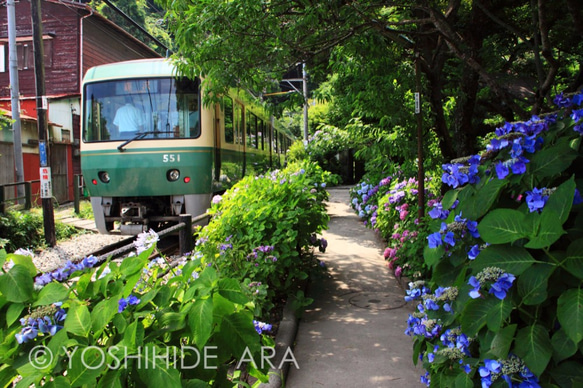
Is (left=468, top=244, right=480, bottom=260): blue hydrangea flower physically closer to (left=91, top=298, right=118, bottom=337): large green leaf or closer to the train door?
(left=91, top=298, right=118, bottom=337): large green leaf

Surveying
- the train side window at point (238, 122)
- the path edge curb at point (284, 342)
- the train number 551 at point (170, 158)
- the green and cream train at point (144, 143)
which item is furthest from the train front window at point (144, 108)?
the path edge curb at point (284, 342)

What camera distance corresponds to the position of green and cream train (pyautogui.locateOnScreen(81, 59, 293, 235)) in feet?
27.5

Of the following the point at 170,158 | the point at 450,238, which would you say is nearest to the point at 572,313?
the point at 450,238

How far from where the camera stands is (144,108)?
27.7ft

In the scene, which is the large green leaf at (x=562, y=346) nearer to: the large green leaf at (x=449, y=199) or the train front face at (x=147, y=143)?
the large green leaf at (x=449, y=199)

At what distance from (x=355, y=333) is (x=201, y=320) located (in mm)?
3160

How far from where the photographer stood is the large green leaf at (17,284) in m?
1.65

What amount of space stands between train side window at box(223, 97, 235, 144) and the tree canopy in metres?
2.82

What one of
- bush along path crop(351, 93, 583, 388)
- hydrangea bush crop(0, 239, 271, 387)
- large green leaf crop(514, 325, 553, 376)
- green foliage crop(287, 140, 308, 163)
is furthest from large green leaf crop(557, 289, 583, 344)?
green foliage crop(287, 140, 308, 163)

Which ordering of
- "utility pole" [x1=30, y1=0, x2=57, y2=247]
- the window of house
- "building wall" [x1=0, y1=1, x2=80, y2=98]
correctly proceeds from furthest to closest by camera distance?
the window of house
"building wall" [x1=0, y1=1, x2=80, y2=98]
"utility pole" [x1=30, y1=0, x2=57, y2=247]

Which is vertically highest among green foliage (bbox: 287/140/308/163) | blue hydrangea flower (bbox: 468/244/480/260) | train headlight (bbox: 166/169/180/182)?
green foliage (bbox: 287/140/308/163)

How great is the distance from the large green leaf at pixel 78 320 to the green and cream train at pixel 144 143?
22.5 ft

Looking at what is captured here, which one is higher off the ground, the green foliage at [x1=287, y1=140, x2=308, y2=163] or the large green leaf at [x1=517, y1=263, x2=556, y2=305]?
the green foliage at [x1=287, y1=140, x2=308, y2=163]

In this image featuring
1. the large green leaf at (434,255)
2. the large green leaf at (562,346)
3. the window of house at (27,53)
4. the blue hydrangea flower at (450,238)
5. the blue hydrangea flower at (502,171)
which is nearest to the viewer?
the large green leaf at (562,346)
